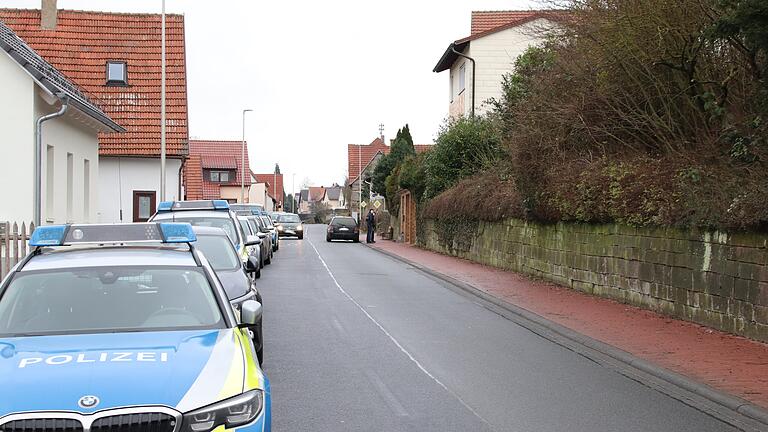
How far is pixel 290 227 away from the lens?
5388 cm

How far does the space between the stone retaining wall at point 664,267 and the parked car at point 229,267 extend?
6223 millimetres

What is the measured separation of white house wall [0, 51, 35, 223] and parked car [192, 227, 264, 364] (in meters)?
9.05

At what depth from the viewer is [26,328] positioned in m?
5.23

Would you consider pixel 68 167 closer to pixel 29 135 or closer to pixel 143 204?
pixel 29 135

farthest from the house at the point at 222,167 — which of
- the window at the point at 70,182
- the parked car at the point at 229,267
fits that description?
the parked car at the point at 229,267

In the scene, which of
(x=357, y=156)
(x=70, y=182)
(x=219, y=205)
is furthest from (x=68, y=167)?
(x=357, y=156)

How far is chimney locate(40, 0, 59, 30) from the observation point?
31.1m

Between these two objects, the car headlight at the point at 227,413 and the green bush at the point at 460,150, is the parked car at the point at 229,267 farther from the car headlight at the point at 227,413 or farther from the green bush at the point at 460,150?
the green bush at the point at 460,150

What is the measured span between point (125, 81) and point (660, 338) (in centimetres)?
2489

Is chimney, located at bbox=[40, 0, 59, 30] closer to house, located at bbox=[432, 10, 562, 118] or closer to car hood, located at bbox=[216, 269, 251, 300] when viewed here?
house, located at bbox=[432, 10, 562, 118]

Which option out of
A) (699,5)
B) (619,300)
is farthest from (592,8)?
(619,300)

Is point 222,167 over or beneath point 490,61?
beneath

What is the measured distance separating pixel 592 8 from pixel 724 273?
220 inches

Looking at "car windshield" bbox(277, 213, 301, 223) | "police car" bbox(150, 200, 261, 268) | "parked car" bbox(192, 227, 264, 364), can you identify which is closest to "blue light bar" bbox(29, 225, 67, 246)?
"parked car" bbox(192, 227, 264, 364)
